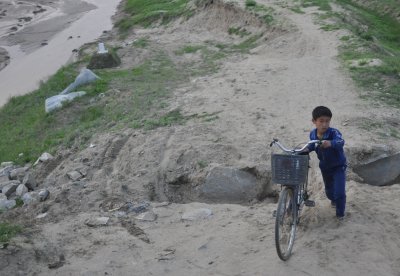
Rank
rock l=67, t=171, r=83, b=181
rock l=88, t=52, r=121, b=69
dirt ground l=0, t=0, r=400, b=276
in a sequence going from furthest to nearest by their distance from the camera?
rock l=88, t=52, r=121, b=69 → rock l=67, t=171, r=83, b=181 → dirt ground l=0, t=0, r=400, b=276

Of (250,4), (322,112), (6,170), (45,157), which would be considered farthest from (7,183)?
(250,4)

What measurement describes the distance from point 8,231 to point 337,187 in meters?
4.44

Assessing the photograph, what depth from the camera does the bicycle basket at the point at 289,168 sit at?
17.9ft

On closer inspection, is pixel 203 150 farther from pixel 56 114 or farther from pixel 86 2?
pixel 86 2

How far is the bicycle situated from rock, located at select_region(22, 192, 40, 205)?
4827 mm

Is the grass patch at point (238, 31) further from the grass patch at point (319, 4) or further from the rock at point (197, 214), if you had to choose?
the rock at point (197, 214)

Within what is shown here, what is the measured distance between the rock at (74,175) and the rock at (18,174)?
1742mm

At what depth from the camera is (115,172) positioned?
977 centimetres

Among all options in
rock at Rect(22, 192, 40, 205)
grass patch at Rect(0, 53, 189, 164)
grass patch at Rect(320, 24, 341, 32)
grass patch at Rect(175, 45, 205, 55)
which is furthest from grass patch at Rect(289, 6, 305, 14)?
rock at Rect(22, 192, 40, 205)

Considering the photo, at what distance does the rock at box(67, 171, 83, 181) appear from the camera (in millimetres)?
9961

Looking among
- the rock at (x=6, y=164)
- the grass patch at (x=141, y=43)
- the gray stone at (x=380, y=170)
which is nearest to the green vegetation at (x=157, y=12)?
the grass patch at (x=141, y=43)

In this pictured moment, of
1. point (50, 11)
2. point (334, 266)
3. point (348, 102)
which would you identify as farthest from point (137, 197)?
point (50, 11)

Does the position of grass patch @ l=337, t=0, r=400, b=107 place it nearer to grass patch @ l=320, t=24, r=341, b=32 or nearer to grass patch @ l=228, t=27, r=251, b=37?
grass patch @ l=320, t=24, r=341, b=32

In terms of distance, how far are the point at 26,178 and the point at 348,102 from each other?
6.92m
